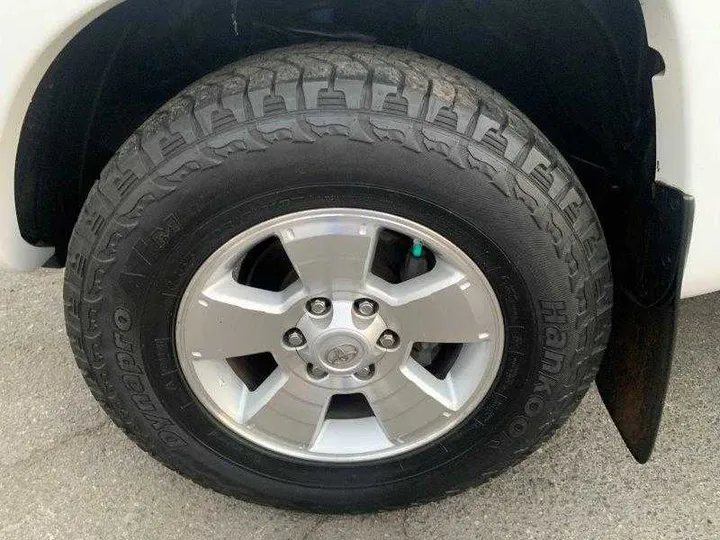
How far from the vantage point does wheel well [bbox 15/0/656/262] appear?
1.54m

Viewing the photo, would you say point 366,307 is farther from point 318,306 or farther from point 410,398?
point 410,398

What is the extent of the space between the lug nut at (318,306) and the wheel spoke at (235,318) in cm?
3

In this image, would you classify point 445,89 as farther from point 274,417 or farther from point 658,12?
point 274,417

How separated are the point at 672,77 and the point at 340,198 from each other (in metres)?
0.70

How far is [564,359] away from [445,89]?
70cm

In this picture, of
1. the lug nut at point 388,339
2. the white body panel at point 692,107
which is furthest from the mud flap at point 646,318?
the lug nut at point 388,339

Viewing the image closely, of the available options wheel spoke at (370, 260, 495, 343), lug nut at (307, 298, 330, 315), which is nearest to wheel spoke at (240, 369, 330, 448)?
lug nut at (307, 298, 330, 315)

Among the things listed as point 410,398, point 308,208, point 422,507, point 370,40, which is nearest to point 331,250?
point 308,208

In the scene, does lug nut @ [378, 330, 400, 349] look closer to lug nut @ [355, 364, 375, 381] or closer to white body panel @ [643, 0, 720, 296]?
lug nut @ [355, 364, 375, 381]

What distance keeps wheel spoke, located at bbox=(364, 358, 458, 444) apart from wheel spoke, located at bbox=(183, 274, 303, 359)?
31 centimetres

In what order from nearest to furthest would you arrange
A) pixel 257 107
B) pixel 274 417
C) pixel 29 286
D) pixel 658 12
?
pixel 658 12
pixel 257 107
pixel 274 417
pixel 29 286

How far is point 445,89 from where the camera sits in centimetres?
143

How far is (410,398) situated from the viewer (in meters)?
1.70

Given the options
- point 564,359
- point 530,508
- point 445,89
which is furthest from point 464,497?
point 445,89
